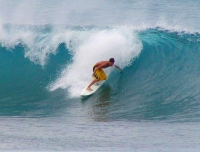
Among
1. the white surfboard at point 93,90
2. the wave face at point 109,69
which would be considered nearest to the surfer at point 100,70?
the white surfboard at point 93,90

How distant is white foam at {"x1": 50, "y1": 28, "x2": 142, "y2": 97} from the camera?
53.7 feet

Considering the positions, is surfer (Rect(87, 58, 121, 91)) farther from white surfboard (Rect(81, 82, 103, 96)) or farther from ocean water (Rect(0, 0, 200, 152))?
ocean water (Rect(0, 0, 200, 152))

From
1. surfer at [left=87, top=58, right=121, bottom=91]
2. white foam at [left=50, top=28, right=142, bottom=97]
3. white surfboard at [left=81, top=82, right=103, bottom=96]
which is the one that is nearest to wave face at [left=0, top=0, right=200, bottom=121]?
white foam at [left=50, top=28, right=142, bottom=97]

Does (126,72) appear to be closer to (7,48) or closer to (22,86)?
(22,86)

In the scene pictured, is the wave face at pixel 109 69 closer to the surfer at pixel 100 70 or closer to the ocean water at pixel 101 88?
A: the ocean water at pixel 101 88

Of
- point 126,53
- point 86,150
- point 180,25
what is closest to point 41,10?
point 180,25

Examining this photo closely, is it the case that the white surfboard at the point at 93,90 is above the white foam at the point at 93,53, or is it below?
below

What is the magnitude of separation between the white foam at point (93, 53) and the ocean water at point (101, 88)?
0.11 feet

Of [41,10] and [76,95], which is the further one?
[41,10]

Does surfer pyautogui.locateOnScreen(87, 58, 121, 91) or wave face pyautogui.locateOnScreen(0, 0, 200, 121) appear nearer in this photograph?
wave face pyautogui.locateOnScreen(0, 0, 200, 121)

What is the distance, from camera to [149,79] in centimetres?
1667

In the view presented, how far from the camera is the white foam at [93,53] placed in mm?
16359

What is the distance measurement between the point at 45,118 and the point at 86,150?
278 cm

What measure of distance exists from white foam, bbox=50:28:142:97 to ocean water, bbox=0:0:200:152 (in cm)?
3
